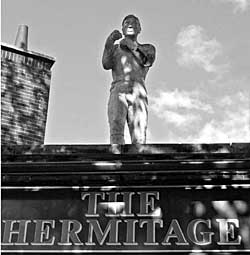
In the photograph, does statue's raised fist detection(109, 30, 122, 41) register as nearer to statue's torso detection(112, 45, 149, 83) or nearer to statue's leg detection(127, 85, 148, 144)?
statue's torso detection(112, 45, 149, 83)

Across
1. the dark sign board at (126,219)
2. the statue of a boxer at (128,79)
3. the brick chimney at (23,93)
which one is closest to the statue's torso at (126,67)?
the statue of a boxer at (128,79)

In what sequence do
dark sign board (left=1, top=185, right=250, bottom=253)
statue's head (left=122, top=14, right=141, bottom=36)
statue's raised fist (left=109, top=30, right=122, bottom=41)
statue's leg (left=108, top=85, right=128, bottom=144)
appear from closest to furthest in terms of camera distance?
1. dark sign board (left=1, top=185, right=250, bottom=253)
2. statue's leg (left=108, top=85, right=128, bottom=144)
3. statue's raised fist (left=109, top=30, right=122, bottom=41)
4. statue's head (left=122, top=14, right=141, bottom=36)

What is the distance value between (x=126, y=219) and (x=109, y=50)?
3190mm

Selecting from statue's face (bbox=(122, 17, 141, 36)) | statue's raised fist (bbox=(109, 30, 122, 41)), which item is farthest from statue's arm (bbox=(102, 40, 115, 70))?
statue's face (bbox=(122, 17, 141, 36))

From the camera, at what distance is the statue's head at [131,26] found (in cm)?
993

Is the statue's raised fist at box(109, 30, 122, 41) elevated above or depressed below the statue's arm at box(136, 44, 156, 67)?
above

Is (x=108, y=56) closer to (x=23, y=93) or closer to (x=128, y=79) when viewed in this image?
(x=128, y=79)

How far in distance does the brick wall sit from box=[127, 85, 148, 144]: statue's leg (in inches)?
182

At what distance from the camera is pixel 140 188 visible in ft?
26.7

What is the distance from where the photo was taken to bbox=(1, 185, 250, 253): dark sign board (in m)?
7.70

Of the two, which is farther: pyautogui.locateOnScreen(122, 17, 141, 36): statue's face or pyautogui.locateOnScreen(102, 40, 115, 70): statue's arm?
pyautogui.locateOnScreen(122, 17, 141, 36): statue's face

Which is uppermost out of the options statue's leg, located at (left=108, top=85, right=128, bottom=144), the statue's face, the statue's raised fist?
the statue's face

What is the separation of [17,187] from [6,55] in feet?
23.4

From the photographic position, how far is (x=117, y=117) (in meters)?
9.19
